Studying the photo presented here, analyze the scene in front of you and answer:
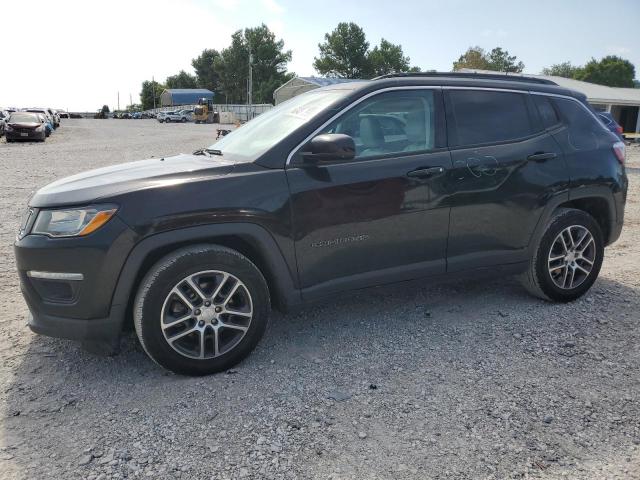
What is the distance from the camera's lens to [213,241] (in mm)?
3230

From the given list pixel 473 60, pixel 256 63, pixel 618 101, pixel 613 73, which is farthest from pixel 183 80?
pixel 618 101

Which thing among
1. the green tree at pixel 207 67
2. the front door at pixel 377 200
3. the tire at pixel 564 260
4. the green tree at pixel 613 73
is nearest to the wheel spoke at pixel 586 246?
the tire at pixel 564 260

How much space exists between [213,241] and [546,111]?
2.99 meters

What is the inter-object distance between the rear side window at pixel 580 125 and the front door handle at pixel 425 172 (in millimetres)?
1414

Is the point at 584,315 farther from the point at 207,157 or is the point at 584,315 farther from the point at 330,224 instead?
the point at 207,157

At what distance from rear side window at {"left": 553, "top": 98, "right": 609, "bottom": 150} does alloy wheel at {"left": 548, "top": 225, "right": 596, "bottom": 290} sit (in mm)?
717

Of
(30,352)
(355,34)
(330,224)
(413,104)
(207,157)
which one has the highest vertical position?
(355,34)

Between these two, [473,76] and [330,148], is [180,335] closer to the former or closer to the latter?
[330,148]

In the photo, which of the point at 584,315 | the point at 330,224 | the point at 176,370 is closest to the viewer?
the point at 176,370

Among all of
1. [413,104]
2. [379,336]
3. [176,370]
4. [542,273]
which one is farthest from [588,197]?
[176,370]

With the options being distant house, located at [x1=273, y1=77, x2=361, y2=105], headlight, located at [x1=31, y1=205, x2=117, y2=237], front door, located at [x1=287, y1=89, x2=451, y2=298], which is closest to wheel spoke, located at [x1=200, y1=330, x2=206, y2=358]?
front door, located at [x1=287, y1=89, x2=451, y2=298]

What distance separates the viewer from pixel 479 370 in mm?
3330

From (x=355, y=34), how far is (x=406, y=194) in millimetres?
86882

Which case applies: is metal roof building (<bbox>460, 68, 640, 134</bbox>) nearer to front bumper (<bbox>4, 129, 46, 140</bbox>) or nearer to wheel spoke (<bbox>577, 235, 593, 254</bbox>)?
front bumper (<bbox>4, 129, 46, 140</bbox>)
